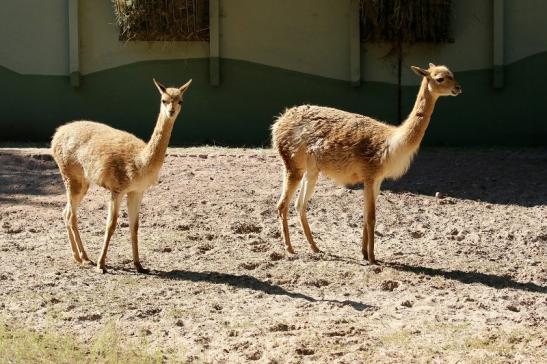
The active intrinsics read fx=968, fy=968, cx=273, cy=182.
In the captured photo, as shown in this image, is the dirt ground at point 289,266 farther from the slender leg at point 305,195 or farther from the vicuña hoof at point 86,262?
the slender leg at point 305,195

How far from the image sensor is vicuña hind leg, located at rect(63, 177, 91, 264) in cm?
855

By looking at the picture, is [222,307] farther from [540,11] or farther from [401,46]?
[540,11]

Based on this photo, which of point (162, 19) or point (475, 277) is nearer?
point (475, 277)

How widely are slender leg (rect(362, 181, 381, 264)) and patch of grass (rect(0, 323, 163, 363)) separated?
2.81 meters

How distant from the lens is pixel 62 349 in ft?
20.2

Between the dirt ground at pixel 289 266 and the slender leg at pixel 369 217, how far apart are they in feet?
0.53

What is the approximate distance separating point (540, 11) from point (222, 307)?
8.11 metres

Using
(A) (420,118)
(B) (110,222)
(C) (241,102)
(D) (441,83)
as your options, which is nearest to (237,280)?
(B) (110,222)

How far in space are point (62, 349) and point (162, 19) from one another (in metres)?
7.75

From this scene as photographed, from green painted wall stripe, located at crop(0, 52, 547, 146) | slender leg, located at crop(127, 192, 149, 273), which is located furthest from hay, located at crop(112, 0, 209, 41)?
slender leg, located at crop(127, 192, 149, 273)

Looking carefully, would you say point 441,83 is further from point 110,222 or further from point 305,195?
point 110,222

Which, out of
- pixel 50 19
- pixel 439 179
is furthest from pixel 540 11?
pixel 50 19

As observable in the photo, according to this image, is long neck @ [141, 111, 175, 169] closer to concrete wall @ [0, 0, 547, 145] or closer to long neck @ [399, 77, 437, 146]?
long neck @ [399, 77, 437, 146]

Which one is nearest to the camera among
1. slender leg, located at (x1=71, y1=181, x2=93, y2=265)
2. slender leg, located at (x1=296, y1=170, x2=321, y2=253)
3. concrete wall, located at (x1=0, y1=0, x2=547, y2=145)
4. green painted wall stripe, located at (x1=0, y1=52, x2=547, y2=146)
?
slender leg, located at (x1=71, y1=181, x2=93, y2=265)
